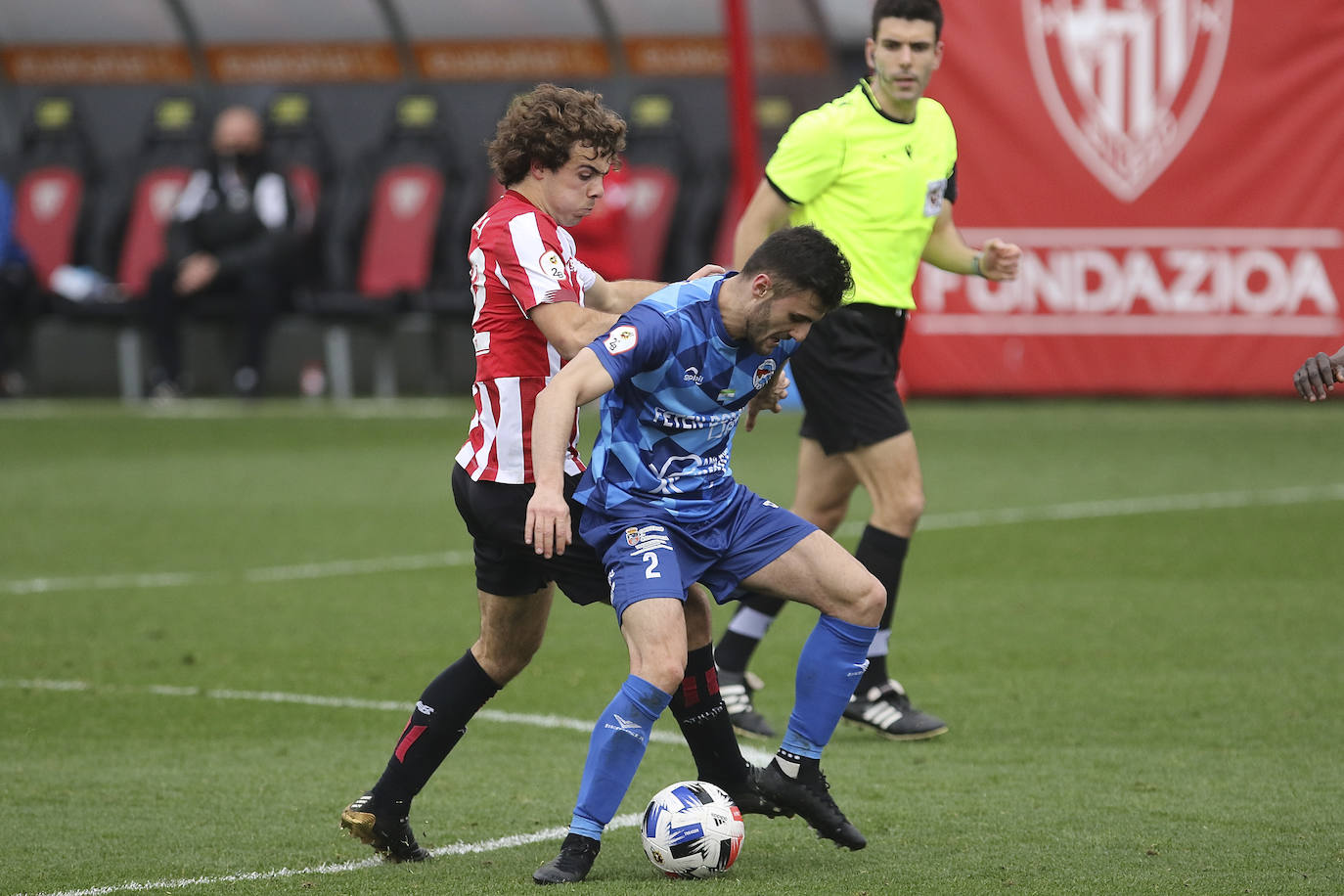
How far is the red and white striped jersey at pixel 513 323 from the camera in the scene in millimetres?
4570

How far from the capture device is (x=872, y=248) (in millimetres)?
6375

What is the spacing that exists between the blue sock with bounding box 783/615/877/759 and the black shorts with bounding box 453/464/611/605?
518 mm

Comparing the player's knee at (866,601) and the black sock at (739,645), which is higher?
the player's knee at (866,601)

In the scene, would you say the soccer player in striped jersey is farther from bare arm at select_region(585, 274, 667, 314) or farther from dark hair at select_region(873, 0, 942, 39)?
dark hair at select_region(873, 0, 942, 39)

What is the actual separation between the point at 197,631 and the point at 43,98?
13843mm

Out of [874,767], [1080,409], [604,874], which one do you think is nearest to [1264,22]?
[1080,409]

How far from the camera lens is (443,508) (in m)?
11.6

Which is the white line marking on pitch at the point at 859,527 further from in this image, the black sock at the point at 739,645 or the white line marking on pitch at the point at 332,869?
the white line marking on pitch at the point at 332,869

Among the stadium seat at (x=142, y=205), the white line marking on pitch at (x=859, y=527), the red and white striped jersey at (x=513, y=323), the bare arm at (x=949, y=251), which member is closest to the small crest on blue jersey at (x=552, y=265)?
the red and white striped jersey at (x=513, y=323)

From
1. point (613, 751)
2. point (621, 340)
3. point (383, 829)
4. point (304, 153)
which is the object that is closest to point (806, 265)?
point (621, 340)

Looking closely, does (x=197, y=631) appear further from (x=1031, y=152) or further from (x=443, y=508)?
(x=1031, y=152)

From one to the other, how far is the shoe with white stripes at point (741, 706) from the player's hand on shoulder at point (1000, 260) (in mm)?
1533

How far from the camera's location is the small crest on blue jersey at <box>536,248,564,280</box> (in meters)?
4.55

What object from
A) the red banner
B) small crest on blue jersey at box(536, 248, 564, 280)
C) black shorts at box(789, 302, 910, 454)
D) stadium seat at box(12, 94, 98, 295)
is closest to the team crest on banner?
the red banner
